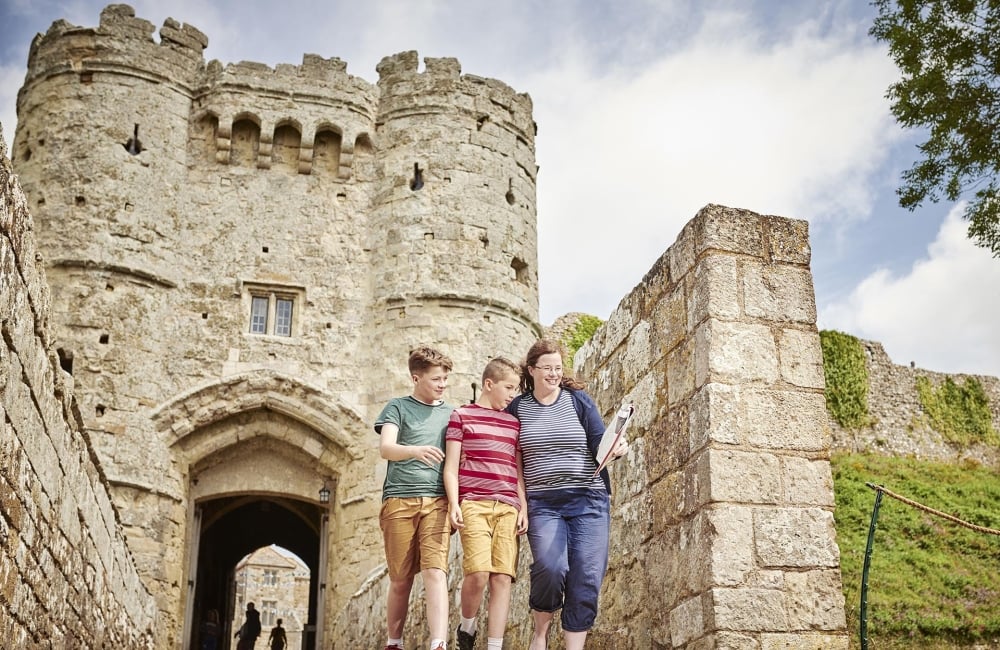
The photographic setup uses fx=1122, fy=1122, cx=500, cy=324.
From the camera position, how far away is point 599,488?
14.4 feet

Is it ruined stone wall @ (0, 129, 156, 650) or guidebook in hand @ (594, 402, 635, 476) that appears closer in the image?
guidebook in hand @ (594, 402, 635, 476)

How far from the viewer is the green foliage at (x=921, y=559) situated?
11211 millimetres

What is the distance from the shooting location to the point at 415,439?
473 centimetres

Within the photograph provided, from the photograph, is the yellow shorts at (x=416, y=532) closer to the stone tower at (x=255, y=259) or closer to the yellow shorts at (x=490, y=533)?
the yellow shorts at (x=490, y=533)

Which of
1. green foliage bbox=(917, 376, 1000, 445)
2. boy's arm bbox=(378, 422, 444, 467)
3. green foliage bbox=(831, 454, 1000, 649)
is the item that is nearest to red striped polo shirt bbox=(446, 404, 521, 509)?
boy's arm bbox=(378, 422, 444, 467)

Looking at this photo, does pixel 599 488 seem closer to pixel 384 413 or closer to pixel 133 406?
pixel 384 413

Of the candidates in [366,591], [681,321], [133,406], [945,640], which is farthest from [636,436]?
[133,406]

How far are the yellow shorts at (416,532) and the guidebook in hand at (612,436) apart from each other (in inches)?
29.4

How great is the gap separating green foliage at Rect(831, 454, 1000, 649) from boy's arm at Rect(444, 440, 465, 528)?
7663 mm

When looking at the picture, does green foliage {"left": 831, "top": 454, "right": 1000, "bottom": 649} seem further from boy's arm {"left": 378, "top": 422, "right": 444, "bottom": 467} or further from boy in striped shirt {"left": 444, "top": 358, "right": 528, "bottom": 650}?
boy's arm {"left": 378, "top": 422, "right": 444, "bottom": 467}

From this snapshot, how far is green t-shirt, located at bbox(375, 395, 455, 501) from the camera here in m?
4.67

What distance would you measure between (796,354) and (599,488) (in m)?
0.95

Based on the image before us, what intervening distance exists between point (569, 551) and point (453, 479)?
0.54 meters

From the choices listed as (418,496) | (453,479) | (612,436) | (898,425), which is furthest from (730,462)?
(898,425)
